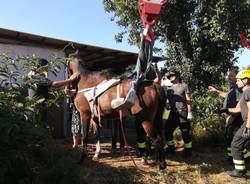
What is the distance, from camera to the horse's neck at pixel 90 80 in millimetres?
8211

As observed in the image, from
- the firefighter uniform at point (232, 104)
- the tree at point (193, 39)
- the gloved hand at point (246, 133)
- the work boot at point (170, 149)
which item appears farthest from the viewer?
the tree at point (193, 39)

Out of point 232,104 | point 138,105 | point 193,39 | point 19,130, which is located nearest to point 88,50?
point 193,39

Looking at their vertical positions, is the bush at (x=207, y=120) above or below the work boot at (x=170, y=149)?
above

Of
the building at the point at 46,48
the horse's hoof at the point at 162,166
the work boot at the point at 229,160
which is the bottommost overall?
the work boot at the point at 229,160

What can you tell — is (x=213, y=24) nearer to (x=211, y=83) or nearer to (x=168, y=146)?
(x=211, y=83)

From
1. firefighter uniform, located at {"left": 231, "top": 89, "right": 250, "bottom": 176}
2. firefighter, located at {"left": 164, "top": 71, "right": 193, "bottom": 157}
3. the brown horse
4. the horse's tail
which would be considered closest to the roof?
the brown horse

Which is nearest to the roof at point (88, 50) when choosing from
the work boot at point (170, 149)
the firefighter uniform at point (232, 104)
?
the work boot at point (170, 149)

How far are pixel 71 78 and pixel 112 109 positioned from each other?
121cm

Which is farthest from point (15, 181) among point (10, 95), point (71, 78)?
point (71, 78)

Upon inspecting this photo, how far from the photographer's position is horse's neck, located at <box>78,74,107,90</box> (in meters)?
8.21

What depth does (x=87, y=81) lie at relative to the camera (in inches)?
326

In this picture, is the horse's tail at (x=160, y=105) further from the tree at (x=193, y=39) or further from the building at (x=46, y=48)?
the tree at (x=193, y=39)

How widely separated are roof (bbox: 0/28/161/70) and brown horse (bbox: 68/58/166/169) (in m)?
1.00

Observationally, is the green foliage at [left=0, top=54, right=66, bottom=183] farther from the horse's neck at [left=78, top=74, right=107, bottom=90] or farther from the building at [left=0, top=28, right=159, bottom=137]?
the building at [left=0, top=28, right=159, bottom=137]
